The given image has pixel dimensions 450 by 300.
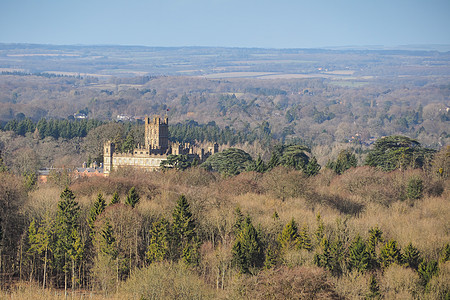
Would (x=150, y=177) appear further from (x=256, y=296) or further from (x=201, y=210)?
(x=256, y=296)

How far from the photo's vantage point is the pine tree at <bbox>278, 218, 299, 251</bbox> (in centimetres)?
4965

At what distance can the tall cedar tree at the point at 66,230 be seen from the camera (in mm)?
50562

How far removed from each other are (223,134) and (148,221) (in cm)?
9050

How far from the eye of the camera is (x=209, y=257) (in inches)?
1927

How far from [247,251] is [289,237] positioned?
9.84 ft

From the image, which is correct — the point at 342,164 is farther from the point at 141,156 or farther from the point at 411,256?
the point at 411,256

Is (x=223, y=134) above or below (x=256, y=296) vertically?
below

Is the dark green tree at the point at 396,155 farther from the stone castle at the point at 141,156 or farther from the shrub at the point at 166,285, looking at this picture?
the shrub at the point at 166,285

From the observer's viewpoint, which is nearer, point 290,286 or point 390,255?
point 290,286

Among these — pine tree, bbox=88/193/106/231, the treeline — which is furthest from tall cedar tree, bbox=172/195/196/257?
the treeline

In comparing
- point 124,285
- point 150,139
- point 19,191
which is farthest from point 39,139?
point 124,285

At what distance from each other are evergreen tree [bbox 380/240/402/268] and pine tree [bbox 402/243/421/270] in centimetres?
40

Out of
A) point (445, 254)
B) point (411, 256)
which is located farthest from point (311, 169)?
point (445, 254)

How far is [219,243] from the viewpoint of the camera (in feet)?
169
